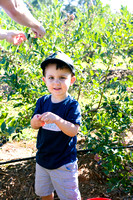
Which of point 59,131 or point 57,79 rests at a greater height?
point 57,79

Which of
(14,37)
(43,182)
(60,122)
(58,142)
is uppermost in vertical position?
(14,37)

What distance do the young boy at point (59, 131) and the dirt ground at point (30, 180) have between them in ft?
2.28

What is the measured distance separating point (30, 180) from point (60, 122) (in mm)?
1348

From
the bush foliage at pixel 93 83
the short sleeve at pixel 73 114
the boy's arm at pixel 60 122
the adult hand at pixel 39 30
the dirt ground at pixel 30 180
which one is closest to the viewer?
the boy's arm at pixel 60 122

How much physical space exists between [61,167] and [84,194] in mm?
858

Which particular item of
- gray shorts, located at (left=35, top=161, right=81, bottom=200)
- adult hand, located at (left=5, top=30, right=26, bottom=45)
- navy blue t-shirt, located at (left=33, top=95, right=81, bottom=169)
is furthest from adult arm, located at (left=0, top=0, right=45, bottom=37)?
gray shorts, located at (left=35, top=161, right=81, bottom=200)

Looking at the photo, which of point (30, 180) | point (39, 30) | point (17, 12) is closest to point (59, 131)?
point (39, 30)

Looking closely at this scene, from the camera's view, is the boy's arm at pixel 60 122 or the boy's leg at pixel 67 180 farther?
the boy's leg at pixel 67 180

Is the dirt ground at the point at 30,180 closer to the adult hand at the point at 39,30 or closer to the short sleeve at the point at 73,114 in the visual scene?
the short sleeve at the point at 73,114

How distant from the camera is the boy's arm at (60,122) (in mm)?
1318

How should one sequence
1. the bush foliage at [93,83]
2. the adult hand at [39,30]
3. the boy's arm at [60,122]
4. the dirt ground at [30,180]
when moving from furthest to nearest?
1. the dirt ground at [30,180]
2. the bush foliage at [93,83]
3. the adult hand at [39,30]
4. the boy's arm at [60,122]

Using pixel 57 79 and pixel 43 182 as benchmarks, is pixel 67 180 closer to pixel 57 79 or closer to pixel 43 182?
pixel 43 182

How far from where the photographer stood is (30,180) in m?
2.36

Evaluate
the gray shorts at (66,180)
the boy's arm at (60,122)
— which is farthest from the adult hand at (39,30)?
the gray shorts at (66,180)
